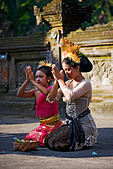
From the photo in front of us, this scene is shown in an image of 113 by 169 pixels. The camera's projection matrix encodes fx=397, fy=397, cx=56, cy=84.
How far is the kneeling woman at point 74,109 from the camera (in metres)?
5.59

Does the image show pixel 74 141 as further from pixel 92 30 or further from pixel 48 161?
pixel 92 30

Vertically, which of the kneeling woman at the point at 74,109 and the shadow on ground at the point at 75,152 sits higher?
the kneeling woman at the point at 74,109

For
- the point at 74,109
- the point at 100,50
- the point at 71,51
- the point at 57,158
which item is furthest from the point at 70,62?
the point at 100,50

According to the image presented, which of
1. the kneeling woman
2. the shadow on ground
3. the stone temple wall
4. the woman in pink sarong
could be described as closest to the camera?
the shadow on ground

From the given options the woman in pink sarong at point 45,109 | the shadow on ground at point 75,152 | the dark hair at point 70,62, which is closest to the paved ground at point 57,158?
the shadow on ground at point 75,152

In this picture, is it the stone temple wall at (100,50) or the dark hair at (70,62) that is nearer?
the dark hair at (70,62)

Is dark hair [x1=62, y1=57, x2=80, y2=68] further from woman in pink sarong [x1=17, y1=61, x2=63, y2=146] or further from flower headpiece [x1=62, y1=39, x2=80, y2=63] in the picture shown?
woman in pink sarong [x1=17, y1=61, x2=63, y2=146]

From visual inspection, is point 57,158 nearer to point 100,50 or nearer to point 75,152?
point 75,152

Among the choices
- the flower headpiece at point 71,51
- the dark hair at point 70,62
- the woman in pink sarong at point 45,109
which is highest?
the flower headpiece at point 71,51

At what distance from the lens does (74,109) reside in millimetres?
5750

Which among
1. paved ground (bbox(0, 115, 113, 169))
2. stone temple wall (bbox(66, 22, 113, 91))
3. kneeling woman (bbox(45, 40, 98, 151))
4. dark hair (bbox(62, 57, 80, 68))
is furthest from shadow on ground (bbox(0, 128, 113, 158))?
stone temple wall (bbox(66, 22, 113, 91))

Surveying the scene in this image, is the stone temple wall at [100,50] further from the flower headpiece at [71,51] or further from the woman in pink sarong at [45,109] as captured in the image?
the flower headpiece at [71,51]

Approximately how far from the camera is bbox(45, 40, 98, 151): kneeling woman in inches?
220

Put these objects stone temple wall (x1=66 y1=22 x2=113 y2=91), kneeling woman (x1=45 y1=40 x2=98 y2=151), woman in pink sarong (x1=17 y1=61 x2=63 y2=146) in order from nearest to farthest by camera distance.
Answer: kneeling woman (x1=45 y1=40 x2=98 y2=151) → woman in pink sarong (x1=17 y1=61 x2=63 y2=146) → stone temple wall (x1=66 y1=22 x2=113 y2=91)
